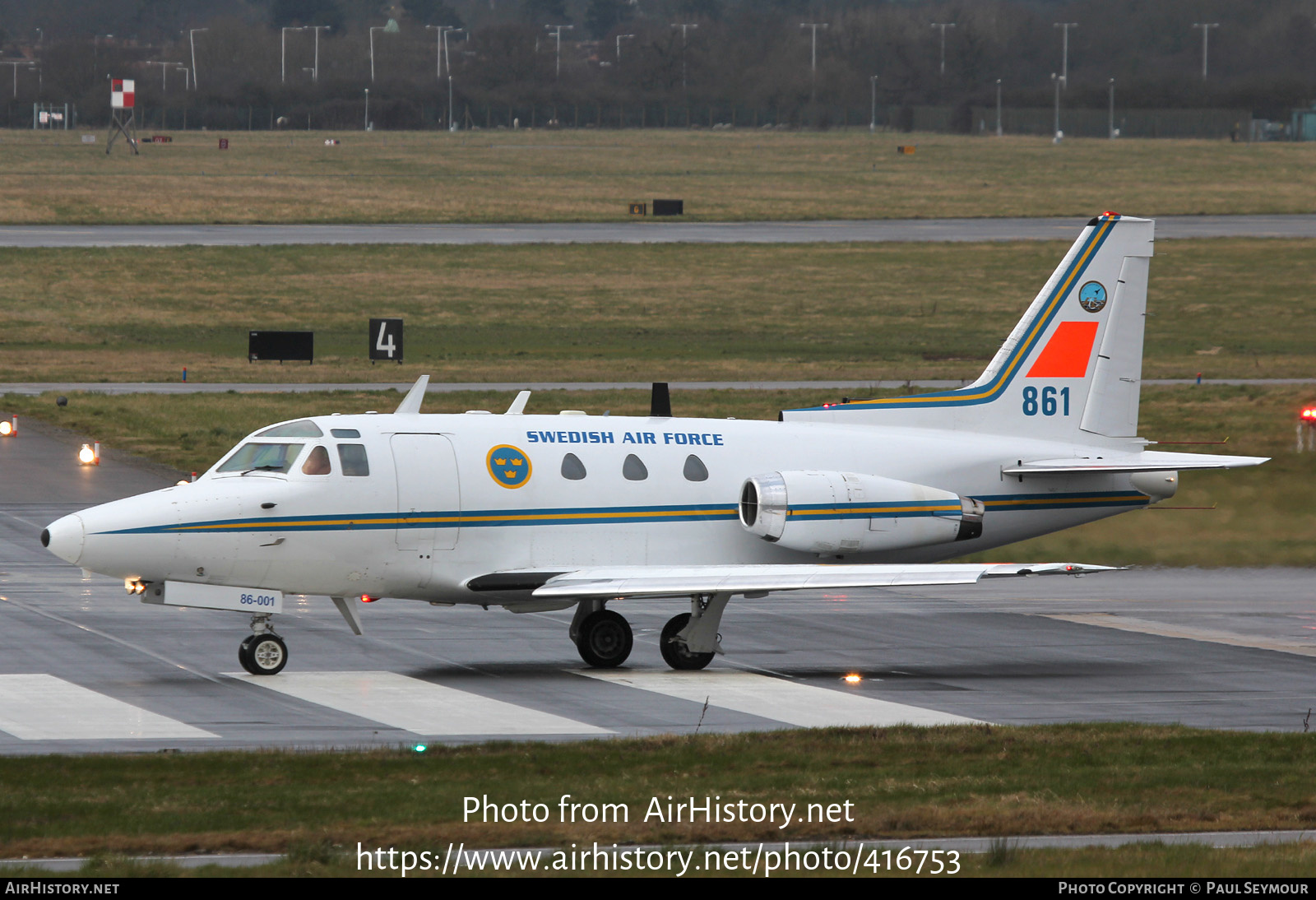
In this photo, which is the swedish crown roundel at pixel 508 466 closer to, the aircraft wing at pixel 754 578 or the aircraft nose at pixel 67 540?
the aircraft wing at pixel 754 578

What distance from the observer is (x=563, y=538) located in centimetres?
2517

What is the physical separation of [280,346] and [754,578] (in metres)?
50.1

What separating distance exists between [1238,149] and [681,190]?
5764 cm

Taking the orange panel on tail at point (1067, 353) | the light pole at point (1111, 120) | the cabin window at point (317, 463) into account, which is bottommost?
the cabin window at point (317, 463)

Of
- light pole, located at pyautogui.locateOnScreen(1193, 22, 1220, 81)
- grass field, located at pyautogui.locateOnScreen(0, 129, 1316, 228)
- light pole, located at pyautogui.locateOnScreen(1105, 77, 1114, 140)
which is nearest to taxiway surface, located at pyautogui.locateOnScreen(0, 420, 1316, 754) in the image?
grass field, located at pyautogui.locateOnScreen(0, 129, 1316, 228)

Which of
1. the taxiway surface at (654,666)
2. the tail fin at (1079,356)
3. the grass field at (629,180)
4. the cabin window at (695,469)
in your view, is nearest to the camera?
the taxiway surface at (654,666)

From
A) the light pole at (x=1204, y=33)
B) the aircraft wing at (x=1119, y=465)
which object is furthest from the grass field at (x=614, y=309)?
the light pole at (x=1204, y=33)

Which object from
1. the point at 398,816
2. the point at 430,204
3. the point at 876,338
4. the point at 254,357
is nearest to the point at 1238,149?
the point at 430,204

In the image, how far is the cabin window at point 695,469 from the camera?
85.2ft

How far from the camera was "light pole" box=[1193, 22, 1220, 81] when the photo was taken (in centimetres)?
16812

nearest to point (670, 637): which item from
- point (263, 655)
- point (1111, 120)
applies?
point (263, 655)

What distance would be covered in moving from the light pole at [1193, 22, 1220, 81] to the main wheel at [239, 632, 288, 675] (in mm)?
158558

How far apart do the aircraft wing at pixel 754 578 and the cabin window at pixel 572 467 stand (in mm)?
1424
